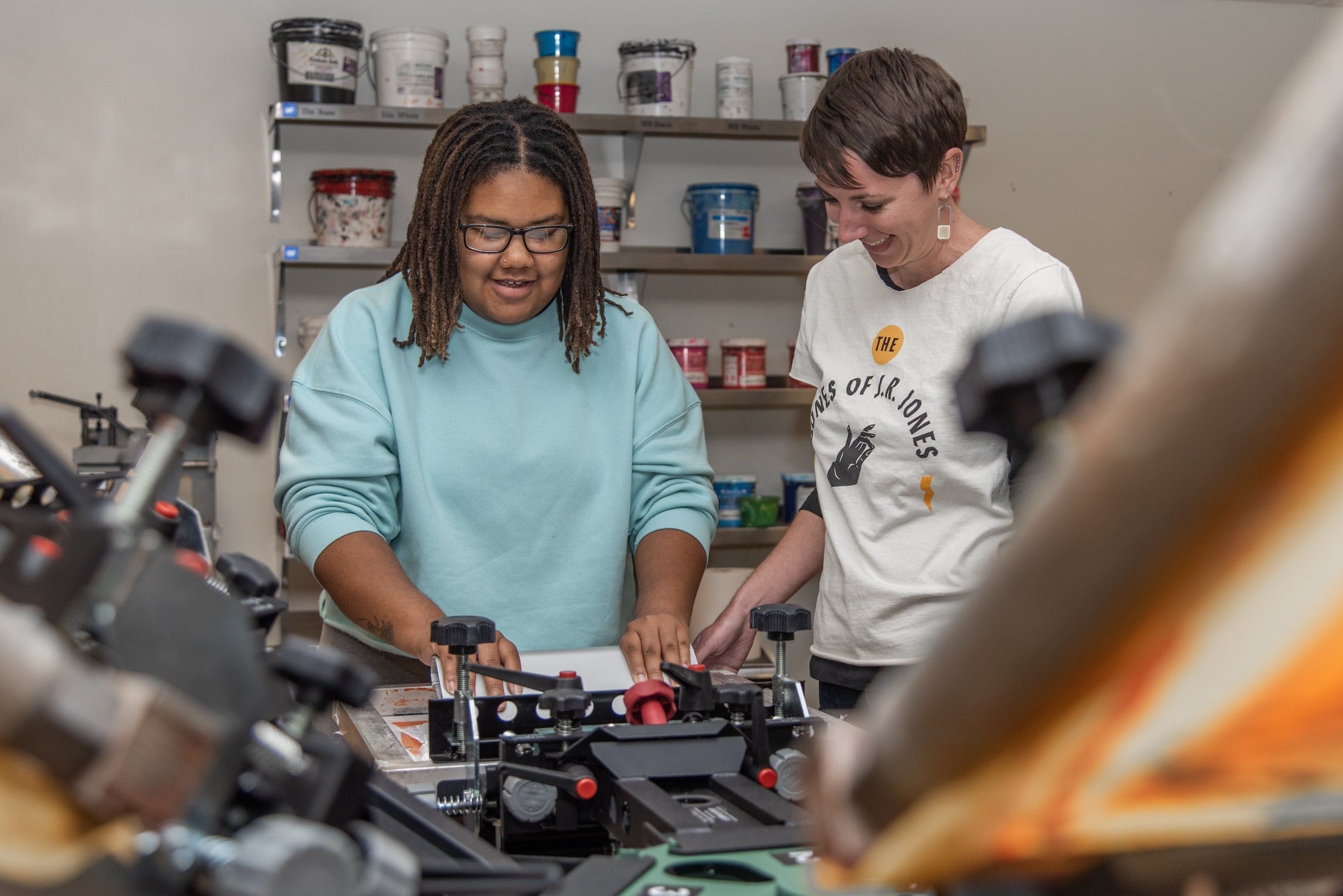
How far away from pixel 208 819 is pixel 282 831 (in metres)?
0.03

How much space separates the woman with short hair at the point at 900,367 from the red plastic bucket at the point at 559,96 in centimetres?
170

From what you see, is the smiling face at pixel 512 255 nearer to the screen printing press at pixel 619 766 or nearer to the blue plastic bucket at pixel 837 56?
the screen printing press at pixel 619 766

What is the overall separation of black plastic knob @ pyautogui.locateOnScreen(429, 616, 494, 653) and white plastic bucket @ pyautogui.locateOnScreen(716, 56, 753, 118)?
7.98 ft

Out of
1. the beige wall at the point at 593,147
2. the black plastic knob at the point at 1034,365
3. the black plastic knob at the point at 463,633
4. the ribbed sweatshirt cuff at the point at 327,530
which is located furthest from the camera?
the beige wall at the point at 593,147

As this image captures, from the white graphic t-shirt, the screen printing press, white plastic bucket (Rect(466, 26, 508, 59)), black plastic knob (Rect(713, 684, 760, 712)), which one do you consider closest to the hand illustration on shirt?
the white graphic t-shirt

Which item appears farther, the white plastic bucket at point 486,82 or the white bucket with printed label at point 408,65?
the white plastic bucket at point 486,82

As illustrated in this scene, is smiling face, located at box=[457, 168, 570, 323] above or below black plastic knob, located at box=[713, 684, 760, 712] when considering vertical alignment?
above

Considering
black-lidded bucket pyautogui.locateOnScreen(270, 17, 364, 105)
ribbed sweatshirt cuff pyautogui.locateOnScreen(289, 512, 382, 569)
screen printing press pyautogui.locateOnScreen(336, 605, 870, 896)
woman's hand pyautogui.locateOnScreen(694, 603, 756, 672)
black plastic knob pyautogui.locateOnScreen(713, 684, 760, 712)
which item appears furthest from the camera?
black-lidded bucket pyautogui.locateOnScreen(270, 17, 364, 105)

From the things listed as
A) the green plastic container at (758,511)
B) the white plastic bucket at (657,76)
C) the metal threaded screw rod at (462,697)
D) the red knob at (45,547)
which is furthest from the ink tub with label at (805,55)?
the red knob at (45,547)

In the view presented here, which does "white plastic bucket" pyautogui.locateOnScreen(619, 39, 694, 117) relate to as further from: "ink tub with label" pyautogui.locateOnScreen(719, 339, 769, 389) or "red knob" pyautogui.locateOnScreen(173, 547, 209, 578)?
"red knob" pyautogui.locateOnScreen(173, 547, 209, 578)

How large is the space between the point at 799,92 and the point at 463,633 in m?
2.53

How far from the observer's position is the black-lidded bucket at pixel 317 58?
3.01 m

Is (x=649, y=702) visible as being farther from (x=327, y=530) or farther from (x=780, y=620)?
(x=327, y=530)

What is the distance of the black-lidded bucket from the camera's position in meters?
3.01
